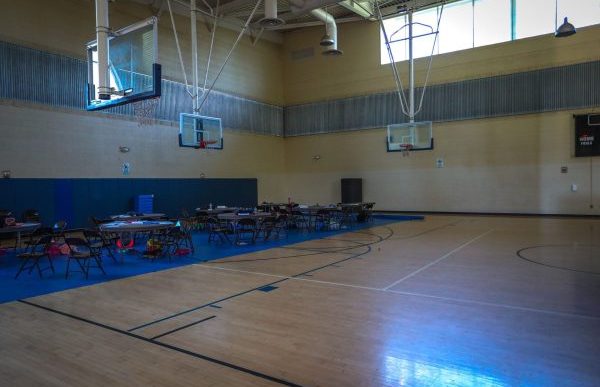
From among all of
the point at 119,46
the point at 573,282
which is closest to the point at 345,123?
the point at 119,46

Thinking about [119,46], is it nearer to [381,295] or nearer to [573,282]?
[381,295]

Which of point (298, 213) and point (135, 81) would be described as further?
point (298, 213)

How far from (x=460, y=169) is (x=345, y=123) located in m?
7.10

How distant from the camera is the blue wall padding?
1456 cm

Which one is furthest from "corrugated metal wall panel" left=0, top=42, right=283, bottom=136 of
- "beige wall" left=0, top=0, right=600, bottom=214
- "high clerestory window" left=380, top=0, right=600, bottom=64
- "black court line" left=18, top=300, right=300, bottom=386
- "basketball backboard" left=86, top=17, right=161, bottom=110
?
"black court line" left=18, top=300, right=300, bottom=386

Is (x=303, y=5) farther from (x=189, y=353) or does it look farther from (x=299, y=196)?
(x=189, y=353)

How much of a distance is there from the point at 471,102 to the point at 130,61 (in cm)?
1599

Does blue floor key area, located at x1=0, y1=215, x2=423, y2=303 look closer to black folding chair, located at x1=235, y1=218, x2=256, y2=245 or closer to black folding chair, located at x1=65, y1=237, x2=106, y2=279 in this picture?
black folding chair, located at x1=65, y1=237, x2=106, y2=279

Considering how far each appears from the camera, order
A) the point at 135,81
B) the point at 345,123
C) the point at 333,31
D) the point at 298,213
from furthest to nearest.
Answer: the point at 345,123 → the point at 333,31 → the point at 298,213 → the point at 135,81

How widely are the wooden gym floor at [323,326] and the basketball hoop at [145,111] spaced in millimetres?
11053

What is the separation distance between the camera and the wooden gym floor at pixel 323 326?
13.4 ft

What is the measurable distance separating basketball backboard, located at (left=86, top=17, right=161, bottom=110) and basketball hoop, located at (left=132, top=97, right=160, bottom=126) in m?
6.33

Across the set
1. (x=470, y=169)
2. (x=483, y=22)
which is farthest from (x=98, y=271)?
(x=483, y=22)

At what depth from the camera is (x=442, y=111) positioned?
21.6 meters
